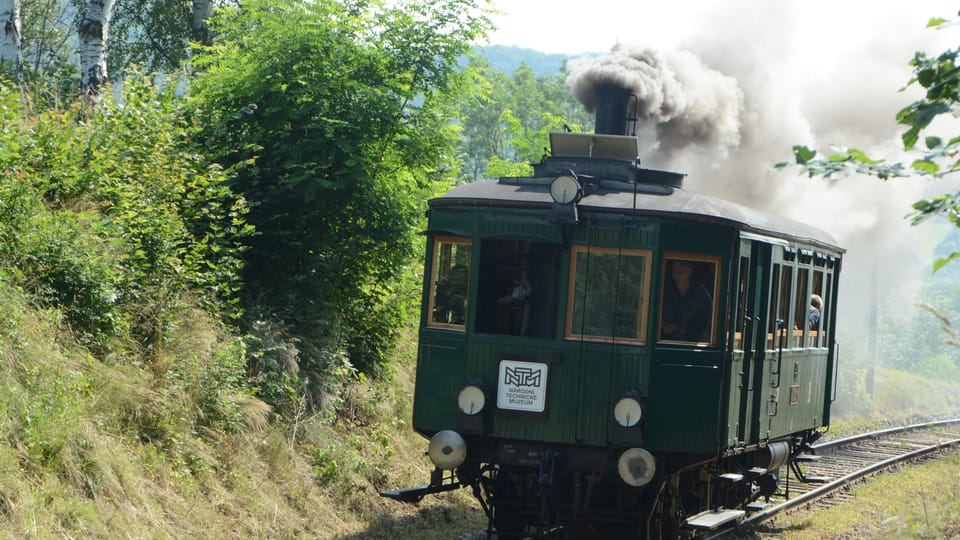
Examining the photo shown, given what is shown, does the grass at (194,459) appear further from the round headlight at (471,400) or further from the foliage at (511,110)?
the foliage at (511,110)

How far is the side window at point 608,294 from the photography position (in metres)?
8.95

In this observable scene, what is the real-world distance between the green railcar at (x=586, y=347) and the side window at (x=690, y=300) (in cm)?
1

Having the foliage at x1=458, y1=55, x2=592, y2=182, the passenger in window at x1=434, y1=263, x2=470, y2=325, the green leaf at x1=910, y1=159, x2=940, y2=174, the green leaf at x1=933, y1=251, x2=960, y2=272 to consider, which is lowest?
the passenger in window at x1=434, y1=263, x2=470, y2=325

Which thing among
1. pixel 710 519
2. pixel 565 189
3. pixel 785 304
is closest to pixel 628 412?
pixel 710 519

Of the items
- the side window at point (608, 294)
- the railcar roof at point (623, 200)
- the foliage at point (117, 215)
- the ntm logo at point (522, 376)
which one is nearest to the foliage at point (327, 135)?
the foliage at point (117, 215)

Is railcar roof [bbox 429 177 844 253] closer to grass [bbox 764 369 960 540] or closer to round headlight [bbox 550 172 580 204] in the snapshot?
round headlight [bbox 550 172 580 204]

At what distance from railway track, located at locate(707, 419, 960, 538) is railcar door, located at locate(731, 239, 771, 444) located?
5.26 feet

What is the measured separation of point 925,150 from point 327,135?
29.6 feet

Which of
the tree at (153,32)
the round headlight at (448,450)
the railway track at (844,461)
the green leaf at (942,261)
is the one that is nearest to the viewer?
the green leaf at (942,261)

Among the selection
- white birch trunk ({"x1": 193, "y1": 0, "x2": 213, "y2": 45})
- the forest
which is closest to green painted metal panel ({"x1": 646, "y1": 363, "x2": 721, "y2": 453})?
the forest

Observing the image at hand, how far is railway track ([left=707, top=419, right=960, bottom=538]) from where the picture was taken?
13070 mm

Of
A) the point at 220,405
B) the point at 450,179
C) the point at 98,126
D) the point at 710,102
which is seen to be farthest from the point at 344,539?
the point at 710,102

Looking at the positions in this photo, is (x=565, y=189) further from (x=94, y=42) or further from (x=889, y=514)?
(x=94, y=42)

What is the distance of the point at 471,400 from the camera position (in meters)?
9.09
